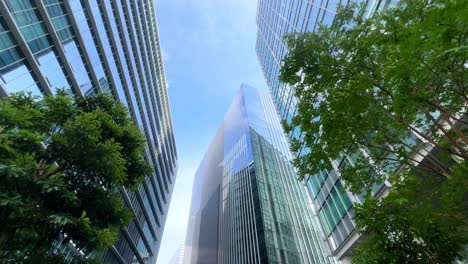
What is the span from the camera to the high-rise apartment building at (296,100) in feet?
49.0

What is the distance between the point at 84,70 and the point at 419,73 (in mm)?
26655

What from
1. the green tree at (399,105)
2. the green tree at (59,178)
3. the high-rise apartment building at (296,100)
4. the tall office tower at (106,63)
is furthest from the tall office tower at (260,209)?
the green tree at (59,178)

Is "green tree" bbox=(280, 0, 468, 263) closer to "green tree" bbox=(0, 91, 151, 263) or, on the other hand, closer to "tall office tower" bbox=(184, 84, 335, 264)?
"green tree" bbox=(0, 91, 151, 263)

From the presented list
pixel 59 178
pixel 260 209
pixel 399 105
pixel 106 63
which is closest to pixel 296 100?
pixel 399 105

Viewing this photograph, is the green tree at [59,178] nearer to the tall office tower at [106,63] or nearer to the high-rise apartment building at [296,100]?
the tall office tower at [106,63]

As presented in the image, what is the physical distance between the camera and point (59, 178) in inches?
231

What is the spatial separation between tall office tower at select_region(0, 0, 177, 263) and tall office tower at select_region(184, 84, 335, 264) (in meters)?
16.0

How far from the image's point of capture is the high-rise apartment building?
588 inches

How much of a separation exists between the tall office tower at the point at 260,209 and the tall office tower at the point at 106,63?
52.6 ft

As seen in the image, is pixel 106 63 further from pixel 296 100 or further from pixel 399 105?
pixel 399 105

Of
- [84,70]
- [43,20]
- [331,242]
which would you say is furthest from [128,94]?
[331,242]

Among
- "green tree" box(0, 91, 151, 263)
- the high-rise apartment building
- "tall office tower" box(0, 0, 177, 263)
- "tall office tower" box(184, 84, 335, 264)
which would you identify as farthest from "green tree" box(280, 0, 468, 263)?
"tall office tower" box(184, 84, 335, 264)

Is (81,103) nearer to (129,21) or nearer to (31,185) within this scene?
(31,185)

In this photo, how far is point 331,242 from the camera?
17625mm
